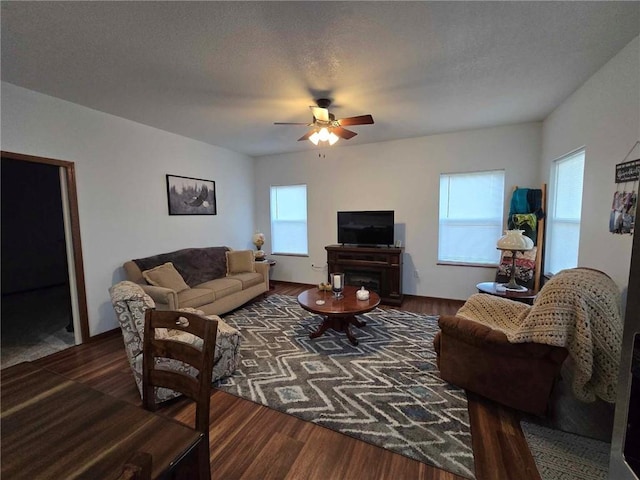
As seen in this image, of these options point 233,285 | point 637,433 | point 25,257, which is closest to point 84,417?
point 637,433

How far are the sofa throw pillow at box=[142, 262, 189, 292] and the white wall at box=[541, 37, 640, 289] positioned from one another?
→ 4301 millimetres

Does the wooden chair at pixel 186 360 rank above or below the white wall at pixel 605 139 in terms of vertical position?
below

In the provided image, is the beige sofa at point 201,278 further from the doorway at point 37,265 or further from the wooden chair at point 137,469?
the wooden chair at point 137,469

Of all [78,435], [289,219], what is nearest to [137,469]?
[78,435]

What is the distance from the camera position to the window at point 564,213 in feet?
9.50

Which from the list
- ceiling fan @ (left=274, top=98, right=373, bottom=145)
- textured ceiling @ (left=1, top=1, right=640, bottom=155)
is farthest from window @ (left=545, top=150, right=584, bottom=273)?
ceiling fan @ (left=274, top=98, right=373, bottom=145)

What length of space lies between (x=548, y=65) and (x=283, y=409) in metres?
3.51

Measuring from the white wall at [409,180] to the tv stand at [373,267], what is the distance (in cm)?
49

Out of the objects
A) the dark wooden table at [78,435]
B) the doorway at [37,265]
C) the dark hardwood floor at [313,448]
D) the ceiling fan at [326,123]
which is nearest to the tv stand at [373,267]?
the ceiling fan at [326,123]

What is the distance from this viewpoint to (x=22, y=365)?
4.04ft

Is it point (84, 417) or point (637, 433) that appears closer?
point (637, 433)

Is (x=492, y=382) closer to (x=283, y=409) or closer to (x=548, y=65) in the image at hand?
(x=283, y=409)

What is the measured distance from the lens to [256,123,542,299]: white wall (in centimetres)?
394

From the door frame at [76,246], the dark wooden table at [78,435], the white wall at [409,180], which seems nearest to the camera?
the dark wooden table at [78,435]
